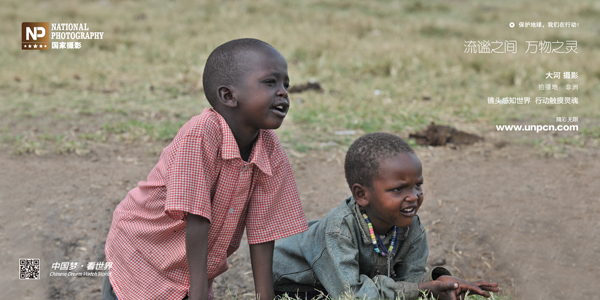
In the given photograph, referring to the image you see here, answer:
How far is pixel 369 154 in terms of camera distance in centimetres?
253

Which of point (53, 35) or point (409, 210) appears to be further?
point (53, 35)

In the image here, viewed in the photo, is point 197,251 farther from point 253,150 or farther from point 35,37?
point 35,37

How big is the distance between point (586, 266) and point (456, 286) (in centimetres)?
142

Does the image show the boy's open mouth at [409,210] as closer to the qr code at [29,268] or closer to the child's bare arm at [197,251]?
the child's bare arm at [197,251]

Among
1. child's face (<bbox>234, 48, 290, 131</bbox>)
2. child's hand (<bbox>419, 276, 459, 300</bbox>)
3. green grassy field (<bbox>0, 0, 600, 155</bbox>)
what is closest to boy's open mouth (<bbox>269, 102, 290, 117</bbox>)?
child's face (<bbox>234, 48, 290, 131</bbox>)

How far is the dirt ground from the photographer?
126 inches

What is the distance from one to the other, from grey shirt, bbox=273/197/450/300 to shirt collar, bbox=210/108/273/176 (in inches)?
19.9

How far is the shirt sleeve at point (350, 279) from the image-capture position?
2.38 meters

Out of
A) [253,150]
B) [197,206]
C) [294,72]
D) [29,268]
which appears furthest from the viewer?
[294,72]

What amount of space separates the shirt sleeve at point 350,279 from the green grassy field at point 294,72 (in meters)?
2.26

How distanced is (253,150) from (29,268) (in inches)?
73.8

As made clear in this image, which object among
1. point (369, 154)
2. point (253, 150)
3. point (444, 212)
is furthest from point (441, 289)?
point (444, 212)

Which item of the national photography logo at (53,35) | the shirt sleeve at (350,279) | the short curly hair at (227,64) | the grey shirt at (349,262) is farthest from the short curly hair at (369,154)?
the national photography logo at (53,35)

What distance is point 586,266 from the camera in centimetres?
325
